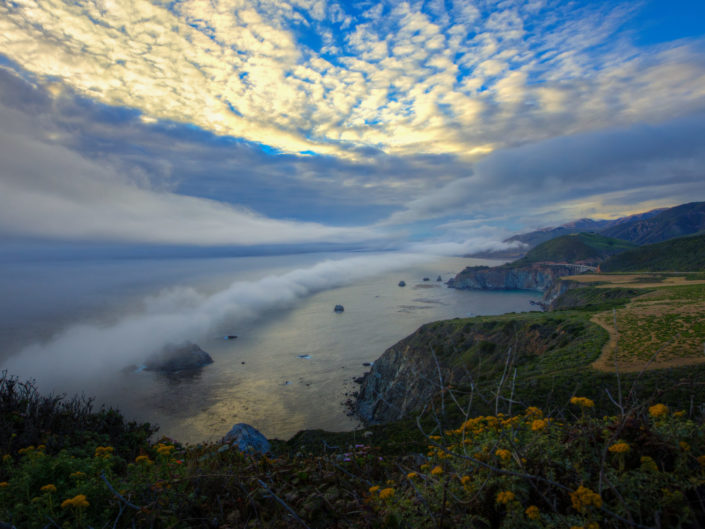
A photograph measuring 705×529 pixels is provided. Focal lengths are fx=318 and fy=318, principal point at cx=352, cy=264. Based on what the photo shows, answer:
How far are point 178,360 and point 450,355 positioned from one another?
2190 inches

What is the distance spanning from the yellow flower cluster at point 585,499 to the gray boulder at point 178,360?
72522 millimetres

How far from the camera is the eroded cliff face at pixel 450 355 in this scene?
28.5 meters

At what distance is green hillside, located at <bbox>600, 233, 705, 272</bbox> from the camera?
86.4 meters

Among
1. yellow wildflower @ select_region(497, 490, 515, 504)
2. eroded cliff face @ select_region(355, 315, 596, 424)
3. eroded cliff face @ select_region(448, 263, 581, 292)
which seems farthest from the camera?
eroded cliff face @ select_region(448, 263, 581, 292)

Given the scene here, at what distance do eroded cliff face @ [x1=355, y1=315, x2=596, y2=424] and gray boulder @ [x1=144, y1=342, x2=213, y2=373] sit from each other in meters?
39.1

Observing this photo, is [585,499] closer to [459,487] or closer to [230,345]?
[459,487]

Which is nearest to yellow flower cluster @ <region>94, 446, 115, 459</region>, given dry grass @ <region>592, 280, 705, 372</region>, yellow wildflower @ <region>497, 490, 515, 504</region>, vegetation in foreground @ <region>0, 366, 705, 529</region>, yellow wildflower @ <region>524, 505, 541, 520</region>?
vegetation in foreground @ <region>0, 366, 705, 529</region>

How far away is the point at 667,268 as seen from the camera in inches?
3499

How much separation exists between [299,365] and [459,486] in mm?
62216

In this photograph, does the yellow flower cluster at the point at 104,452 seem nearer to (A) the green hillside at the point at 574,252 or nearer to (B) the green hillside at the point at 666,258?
(B) the green hillside at the point at 666,258

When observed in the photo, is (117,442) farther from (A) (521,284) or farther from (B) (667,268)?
(A) (521,284)

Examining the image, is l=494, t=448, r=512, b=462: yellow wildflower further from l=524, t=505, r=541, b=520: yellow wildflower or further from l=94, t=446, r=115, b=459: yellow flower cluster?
A: l=94, t=446, r=115, b=459: yellow flower cluster

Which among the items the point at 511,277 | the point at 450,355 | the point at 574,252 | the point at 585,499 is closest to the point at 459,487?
the point at 585,499

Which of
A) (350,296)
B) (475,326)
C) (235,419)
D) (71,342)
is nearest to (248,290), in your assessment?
(350,296)
